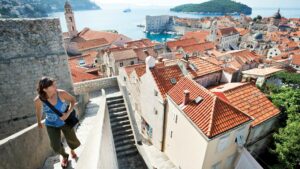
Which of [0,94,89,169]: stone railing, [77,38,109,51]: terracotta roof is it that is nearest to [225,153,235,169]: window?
[0,94,89,169]: stone railing

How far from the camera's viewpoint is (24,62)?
9.41 m

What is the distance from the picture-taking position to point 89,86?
47.6 feet

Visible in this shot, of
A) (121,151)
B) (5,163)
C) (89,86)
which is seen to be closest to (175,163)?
(121,151)

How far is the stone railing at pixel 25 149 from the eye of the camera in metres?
5.25

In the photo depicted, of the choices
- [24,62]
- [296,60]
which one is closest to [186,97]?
[24,62]

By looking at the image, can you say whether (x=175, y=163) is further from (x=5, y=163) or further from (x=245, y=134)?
(x=5, y=163)

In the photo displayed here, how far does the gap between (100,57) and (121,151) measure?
1196 inches

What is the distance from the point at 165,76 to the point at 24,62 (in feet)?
31.1

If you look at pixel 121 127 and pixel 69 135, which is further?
pixel 121 127

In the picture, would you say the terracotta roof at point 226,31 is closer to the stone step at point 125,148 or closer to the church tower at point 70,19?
the church tower at point 70,19

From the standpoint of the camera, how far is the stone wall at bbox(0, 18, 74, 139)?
8.95 metres

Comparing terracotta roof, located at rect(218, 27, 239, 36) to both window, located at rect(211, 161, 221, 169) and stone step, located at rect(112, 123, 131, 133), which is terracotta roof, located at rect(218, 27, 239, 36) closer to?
window, located at rect(211, 161, 221, 169)

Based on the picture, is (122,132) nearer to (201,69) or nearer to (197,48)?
(201,69)

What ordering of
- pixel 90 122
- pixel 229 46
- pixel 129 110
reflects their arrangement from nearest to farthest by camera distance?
pixel 90 122, pixel 129 110, pixel 229 46
